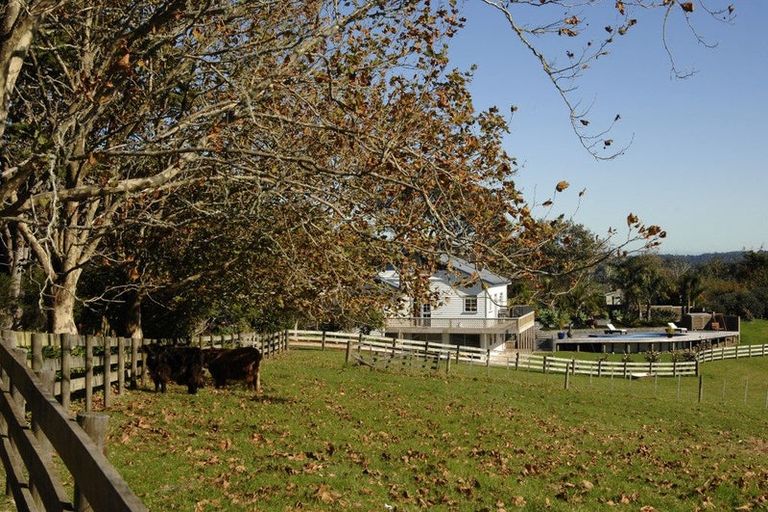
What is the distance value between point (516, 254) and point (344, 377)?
1765cm

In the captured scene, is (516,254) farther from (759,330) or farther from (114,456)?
(759,330)

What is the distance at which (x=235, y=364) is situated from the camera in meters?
21.2

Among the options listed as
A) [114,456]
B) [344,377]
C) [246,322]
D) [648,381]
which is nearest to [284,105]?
[114,456]

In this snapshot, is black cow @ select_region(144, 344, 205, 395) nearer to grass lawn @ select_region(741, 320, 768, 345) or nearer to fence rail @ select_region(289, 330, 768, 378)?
fence rail @ select_region(289, 330, 768, 378)

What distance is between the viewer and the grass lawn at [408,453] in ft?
35.7

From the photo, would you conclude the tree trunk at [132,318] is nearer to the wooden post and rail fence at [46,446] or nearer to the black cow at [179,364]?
the black cow at [179,364]

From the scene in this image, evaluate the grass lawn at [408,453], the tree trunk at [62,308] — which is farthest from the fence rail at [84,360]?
the tree trunk at [62,308]

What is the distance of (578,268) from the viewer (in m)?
10.8

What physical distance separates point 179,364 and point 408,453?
25.5ft

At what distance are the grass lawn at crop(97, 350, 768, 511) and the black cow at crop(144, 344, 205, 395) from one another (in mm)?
345

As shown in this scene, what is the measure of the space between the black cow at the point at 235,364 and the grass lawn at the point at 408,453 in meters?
0.46

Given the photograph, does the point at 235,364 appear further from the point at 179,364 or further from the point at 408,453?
the point at 408,453

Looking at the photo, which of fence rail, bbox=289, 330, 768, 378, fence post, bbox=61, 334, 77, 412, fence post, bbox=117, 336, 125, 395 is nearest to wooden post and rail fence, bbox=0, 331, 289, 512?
fence post, bbox=61, 334, 77, 412

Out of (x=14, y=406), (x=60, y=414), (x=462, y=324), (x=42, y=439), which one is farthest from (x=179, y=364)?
(x=462, y=324)
